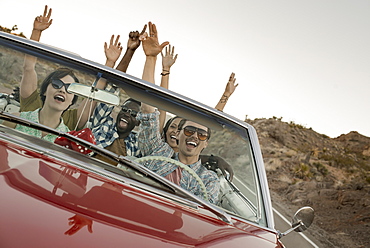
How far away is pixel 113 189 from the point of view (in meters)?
2.04

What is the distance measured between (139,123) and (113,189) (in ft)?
2.96

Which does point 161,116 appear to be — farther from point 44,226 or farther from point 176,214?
point 44,226

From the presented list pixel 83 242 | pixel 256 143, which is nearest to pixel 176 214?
pixel 83 242

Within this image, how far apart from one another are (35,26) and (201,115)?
3.22 metres

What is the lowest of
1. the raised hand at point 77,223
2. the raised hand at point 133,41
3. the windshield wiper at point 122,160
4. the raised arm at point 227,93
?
the raised hand at point 77,223

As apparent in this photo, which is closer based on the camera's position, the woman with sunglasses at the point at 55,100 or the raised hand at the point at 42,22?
the woman with sunglasses at the point at 55,100

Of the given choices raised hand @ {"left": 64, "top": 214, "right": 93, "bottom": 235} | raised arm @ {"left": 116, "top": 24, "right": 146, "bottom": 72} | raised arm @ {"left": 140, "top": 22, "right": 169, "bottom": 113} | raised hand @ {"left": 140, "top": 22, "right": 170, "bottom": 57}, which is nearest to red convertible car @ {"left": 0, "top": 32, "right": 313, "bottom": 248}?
raised hand @ {"left": 64, "top": 214, "right": 93, "bottom": 235}

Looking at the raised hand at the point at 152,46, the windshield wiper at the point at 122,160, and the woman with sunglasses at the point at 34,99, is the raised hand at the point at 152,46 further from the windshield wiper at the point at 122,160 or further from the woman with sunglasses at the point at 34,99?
the windshield wiper at the point at 122,160

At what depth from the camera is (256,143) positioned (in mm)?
3002

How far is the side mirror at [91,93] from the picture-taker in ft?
8.71

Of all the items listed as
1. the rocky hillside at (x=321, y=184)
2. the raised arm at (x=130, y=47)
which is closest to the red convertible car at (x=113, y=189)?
→ the raised arm at (x=130, y=47)

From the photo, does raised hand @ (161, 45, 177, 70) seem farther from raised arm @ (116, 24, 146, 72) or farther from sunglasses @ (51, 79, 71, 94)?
A: sunglasses @ (51, 79, 71, 94)

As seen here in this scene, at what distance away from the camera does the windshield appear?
2.68 metres

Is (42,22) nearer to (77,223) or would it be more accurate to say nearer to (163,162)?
(163,162)
